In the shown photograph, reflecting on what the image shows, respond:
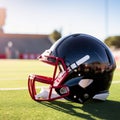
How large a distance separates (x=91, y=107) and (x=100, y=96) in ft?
0.99

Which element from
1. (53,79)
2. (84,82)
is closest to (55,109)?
(53,79)

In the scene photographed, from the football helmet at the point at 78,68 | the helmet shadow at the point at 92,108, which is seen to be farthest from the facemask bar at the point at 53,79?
the helmet shadow at the point at 92,108

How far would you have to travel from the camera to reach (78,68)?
391 cm

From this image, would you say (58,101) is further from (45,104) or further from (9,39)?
(9,39)

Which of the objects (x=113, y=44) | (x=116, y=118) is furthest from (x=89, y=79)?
(x=113, y=44)

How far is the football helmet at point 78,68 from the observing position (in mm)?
3895

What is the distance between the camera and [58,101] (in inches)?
166

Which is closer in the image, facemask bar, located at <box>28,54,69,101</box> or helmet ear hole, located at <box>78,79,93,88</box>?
facemask bar, located at <box>28,54,69,101</box>

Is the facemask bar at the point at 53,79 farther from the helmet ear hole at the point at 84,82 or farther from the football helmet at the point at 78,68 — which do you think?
the helmet ear hole at the point at 84,82

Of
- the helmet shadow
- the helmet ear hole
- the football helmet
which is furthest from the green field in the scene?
the helmet ear hole

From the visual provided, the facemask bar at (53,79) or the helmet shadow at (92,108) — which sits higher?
the facemask bar at (53,79)

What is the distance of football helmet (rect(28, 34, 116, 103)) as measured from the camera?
389 centimetres

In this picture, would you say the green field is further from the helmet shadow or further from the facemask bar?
the facemask bar

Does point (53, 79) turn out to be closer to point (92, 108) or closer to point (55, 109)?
point (55, 109)
